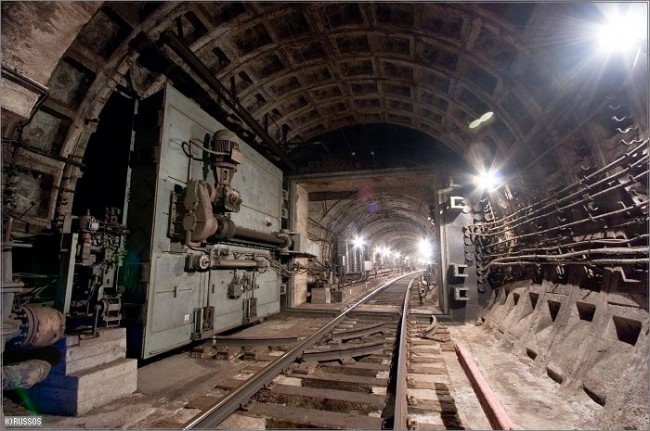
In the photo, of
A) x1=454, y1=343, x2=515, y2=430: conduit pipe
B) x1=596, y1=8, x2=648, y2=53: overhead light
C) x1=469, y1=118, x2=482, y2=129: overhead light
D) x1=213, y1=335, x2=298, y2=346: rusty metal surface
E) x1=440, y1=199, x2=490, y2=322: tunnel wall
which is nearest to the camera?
x1=454, y1=343, x2=515, y2=430: conduit pipe

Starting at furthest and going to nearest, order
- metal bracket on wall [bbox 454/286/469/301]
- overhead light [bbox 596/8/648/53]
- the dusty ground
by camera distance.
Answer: metal bracket on wall [bbox 454/286/469/301]
overhead light [bbox 596/8/648/53]
the dusty ground

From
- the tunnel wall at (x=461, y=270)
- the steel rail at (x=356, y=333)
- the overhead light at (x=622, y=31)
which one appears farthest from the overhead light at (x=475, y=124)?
the steel rail at (x=356, y=333)

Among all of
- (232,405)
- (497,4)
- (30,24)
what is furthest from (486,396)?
(30,24)

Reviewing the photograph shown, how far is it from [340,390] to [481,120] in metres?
7.72

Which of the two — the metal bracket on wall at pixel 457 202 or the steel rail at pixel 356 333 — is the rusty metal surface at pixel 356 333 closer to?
the steel rail at pixel 356 333

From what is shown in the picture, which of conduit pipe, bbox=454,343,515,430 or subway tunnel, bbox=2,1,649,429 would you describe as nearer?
conduit pipe, bbox=454,343,515,430

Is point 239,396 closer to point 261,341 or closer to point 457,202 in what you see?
point 261,341

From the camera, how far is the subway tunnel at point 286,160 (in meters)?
3.88

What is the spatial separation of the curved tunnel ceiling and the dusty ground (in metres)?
3.97

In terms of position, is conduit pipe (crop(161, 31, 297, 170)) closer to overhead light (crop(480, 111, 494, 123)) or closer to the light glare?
overhead light (crop(480, 111, 494, 123))

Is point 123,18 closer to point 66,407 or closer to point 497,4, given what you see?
point 66,407

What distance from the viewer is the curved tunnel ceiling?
5426 mm

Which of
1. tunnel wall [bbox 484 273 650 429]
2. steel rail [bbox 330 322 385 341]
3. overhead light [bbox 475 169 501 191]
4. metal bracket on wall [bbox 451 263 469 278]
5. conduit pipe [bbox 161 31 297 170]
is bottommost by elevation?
steel rail [bbox 330 322 385 341]

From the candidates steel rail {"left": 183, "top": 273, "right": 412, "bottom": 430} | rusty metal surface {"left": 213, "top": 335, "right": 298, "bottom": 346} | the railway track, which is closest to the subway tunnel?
rusty metal surface {"left": 213, "top": 335, "right": 298, "bottom": 346}
